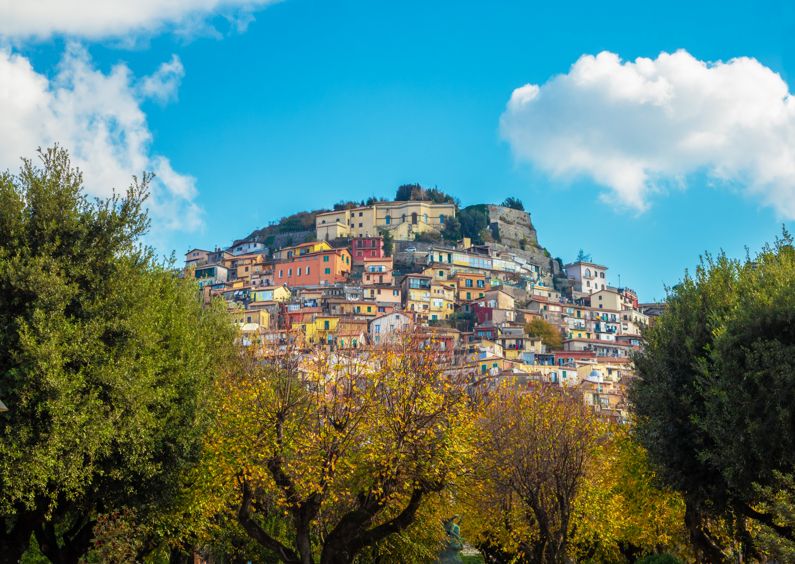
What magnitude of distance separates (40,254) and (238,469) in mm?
7257

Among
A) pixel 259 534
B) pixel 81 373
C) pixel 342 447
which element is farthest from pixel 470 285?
pixel 81 373

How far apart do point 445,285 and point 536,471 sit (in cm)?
11336

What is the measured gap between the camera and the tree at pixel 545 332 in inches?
4929

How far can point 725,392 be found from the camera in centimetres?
1906

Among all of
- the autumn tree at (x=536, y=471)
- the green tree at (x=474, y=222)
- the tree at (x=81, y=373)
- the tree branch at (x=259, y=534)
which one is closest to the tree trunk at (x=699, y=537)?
the autumn tree at (x=536, y=471)

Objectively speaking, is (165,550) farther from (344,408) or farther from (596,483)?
(596,483)

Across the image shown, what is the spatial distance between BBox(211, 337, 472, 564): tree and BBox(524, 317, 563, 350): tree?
104 metres

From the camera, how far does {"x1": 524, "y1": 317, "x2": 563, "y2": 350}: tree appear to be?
125188mm

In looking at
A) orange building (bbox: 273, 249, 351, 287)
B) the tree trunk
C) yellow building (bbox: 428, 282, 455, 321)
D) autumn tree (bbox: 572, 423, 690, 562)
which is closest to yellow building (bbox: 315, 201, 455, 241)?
orange building (bbox: 273, 249, 351, 287)

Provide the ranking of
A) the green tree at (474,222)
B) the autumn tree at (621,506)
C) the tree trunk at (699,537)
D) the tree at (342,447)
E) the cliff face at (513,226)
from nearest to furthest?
the tree at (342,447) → the tree trunk at (699,537) → the autumn tree at (621,506) → the green tree at (474,222) → the cliff face at (513,226)

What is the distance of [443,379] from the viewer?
2228 cm

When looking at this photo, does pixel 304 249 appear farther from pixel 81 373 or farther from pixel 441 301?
pixel 81 373

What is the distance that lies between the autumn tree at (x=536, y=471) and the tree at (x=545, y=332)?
316 ft

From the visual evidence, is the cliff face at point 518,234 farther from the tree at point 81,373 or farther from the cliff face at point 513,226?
the tree at point 81,373
